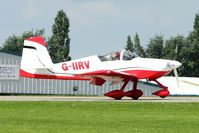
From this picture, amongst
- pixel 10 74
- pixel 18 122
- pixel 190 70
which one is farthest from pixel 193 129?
pixel 190 70

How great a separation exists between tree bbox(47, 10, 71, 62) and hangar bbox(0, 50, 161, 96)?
3999cm

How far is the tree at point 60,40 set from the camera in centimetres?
8819

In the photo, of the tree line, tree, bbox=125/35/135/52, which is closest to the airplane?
the tree line

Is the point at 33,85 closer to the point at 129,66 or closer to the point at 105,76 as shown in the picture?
the point at 105,76

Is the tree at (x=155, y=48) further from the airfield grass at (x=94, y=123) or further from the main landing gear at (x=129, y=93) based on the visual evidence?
the airfield grass at (x=94, y=123)

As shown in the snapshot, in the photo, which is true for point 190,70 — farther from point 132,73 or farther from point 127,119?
point 127,119

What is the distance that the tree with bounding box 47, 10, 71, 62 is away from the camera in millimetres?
88188

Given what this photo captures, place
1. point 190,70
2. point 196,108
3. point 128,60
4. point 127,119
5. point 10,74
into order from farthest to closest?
point 190,70 → point 10,74 → point 128,60 → point 196,108 → point 127,119

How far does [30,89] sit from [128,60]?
17.7 meters

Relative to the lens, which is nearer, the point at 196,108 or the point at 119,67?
the point at 196,108

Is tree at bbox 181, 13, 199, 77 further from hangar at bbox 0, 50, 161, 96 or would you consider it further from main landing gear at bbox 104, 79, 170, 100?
main landing gear at bbox 104, 79, 170, 100

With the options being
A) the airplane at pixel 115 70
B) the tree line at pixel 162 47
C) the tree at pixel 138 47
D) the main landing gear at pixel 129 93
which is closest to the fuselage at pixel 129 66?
the airplane at pixel 115 70

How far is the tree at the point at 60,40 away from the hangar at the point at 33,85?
39992 mm

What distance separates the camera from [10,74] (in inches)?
1783
